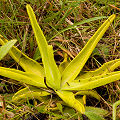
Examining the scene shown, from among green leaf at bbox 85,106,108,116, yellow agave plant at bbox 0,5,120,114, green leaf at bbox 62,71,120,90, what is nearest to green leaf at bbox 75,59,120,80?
yellow agave plant at bbox 0,5,120,114

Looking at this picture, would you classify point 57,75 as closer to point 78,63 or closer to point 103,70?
point 78,63

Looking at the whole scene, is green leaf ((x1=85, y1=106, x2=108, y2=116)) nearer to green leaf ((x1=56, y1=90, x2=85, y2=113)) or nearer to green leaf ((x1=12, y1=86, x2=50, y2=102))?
green leaf ((x1=56, y1=90, x2=85, y2=113))

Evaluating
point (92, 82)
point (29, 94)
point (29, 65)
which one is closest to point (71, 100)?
point (92, 82)

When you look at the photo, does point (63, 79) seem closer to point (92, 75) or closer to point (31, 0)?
point (92, 75)

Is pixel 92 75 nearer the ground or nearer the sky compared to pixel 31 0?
nearer the ground

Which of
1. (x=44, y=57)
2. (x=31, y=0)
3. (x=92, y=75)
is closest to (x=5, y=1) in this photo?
(x=31, y=0)

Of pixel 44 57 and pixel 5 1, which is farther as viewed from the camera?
pixel 5 1
